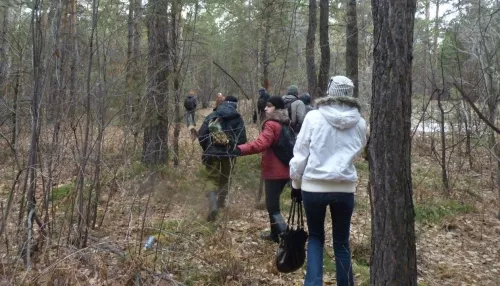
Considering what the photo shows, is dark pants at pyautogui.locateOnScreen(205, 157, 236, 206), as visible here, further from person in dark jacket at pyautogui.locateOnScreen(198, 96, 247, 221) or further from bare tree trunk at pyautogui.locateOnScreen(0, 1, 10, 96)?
bare tree trunk at pyautogui.locateOnScreen(0, 1, 10, 96)

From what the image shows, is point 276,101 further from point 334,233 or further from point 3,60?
point 3,60

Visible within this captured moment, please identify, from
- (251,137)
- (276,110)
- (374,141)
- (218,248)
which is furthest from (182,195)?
(251,137)

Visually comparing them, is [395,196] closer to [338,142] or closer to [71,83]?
[338,142]

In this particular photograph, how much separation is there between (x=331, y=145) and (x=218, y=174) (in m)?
2.51

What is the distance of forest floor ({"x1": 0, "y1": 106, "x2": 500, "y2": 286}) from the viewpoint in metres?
3.89

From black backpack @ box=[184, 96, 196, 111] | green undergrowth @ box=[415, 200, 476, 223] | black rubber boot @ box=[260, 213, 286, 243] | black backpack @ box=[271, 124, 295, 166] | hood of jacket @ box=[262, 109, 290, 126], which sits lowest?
green undergrowth @ box=[415, 200, 476, 223]

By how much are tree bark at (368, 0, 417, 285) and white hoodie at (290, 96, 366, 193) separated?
430 millimetres

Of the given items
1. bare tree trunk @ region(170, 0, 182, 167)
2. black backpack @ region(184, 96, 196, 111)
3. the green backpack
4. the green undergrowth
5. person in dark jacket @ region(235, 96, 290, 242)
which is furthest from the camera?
black backpack @ region(184, 96, 196, 111)

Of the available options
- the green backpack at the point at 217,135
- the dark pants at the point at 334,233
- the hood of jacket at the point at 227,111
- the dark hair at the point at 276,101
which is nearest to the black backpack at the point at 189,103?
the hood of jacket at the point at 227,111

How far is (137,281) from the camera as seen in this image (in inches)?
150

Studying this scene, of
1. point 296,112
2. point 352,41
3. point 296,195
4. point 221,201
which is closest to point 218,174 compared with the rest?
point 221,201

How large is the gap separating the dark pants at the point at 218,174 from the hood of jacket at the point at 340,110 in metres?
2.29

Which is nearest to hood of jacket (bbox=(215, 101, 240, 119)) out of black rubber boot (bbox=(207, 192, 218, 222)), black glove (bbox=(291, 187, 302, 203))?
black rubber boot (bbox=(207, 192, 218, 222))

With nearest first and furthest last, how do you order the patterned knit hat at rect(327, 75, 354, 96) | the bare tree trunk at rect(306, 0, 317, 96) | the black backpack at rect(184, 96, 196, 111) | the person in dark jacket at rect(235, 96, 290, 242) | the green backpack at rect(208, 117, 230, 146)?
1. the patterned knit hat at rect(327, 75, 354, 96)
2. the person in dark jacket at rect(235, 96, 290, 242)
3. the green backpack at rect(208, 117, 230, 146)
4. the black backpack at rect(184, 96, 196, 111)
5. the bare tree trunk at rect(306, 0, 317, 96)
